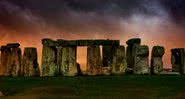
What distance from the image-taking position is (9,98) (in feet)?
65.9

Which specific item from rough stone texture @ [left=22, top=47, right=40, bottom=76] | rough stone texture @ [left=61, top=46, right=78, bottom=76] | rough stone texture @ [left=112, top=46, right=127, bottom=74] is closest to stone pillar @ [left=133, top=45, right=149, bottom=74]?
rough stone texture @ [left=112, top=46, right=127, bottom=74]

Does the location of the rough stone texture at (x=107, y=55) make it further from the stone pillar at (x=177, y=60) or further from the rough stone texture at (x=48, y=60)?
the stone pillar at (x=177, y=60)

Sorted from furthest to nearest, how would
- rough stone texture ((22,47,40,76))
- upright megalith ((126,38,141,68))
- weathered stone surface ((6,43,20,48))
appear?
1. weathered stone surface ((6,43,20,48))
2. rough stone texture ((22,47,40,76))
3. upright megalith ((126,38,141,68))

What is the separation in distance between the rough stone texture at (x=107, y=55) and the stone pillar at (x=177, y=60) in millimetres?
5552

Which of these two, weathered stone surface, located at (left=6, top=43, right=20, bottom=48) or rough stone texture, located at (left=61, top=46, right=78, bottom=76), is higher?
weathered stone surface, located at (left=6, top=43, right=20, bottom=48)

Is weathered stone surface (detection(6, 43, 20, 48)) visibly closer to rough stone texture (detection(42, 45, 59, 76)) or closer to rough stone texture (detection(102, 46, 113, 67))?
rough stone texture (detection(42, 45, 59, 76))

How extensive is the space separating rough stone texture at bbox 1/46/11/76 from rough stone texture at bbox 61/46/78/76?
16.4 feet

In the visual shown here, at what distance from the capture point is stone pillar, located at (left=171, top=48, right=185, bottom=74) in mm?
42188

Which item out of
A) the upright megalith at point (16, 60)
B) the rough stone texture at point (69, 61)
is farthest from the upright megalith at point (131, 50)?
the upright megalith at point (16, 60)

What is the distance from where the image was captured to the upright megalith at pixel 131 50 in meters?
40.9

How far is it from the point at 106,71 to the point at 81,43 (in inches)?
111

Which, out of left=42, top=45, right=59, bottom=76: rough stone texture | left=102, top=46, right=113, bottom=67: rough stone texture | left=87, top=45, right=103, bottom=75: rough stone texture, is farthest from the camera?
left=42, top=45, right=59, bottom=76: rough stone texture

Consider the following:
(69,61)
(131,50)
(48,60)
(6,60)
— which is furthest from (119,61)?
(6,60)

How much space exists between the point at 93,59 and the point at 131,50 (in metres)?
3.47
